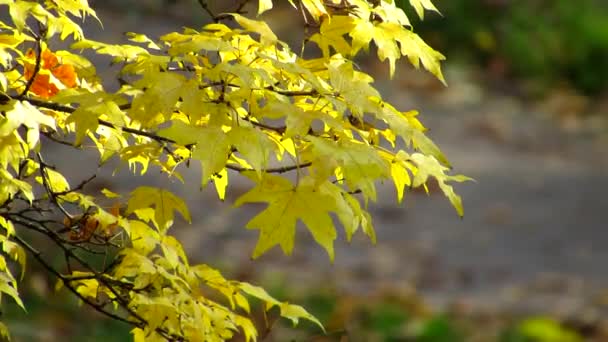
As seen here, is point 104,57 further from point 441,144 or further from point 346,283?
point 346,283

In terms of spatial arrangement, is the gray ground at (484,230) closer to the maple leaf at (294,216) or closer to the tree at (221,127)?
the tree at (221,127)

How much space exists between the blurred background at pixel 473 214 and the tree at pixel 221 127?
104cm

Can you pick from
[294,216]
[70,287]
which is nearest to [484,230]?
[70,287]

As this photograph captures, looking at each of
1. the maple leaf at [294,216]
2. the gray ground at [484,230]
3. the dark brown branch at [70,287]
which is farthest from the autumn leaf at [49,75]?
the gray ground at [484,230]

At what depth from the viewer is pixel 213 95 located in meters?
2.00

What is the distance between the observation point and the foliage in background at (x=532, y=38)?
32.2 ft

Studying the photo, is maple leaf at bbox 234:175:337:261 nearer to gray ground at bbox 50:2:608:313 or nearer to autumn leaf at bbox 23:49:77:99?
autumn leaf at bbox 23:49:77:99

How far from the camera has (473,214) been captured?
7.29 m

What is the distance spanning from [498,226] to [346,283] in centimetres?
145

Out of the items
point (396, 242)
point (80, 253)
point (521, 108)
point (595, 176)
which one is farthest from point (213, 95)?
point (521, 108)

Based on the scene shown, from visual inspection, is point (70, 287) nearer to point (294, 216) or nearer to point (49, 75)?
point (49, 75)

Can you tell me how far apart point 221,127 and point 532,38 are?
8.64 metres

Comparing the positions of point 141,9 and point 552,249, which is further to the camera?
point 141,9

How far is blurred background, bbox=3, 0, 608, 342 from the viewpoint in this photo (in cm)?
552
